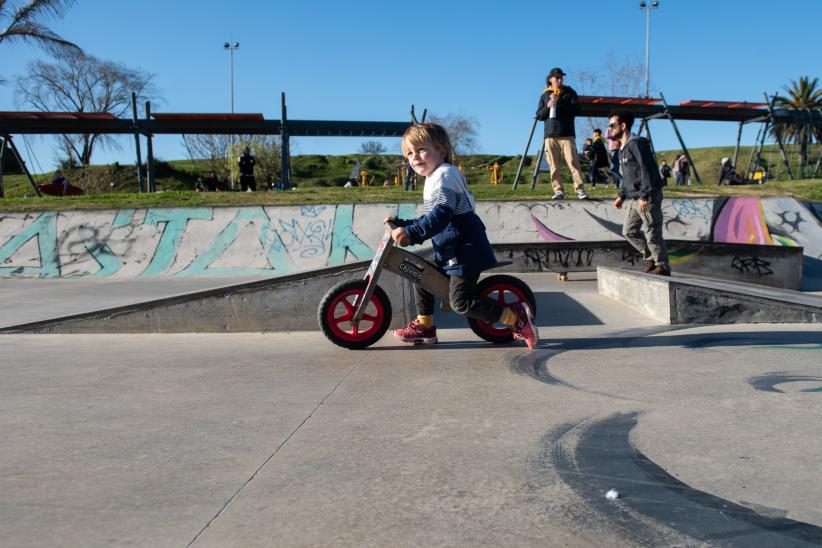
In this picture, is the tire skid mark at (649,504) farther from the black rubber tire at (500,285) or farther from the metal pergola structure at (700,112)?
the metal pergola structure at (700,112)

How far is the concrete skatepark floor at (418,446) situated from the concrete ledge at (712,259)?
4.71 m

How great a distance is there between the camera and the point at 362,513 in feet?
6.68

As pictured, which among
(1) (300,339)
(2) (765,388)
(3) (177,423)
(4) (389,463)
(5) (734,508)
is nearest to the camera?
(5) (734,508)

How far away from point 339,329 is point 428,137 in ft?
4.76

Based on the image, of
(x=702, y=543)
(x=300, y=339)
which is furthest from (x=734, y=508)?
(x=300, y=339)

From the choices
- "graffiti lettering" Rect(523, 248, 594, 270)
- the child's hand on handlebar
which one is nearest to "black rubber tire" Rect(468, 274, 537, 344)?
the child's hand on handlebar

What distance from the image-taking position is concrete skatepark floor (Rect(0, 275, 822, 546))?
6.40 ft

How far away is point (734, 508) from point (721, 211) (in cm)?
1127

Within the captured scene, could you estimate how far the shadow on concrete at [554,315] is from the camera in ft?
19.1

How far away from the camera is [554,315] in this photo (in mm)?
6230

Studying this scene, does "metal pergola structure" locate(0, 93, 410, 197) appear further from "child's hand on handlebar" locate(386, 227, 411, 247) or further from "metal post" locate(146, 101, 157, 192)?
"child's hand on handlebar" locate(386, 227, 411, 247)

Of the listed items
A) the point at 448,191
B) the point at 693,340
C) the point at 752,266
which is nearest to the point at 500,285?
the point at 448,191

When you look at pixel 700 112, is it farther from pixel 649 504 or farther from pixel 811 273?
pixel 649 504

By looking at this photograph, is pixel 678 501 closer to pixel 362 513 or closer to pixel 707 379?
pixel 362 513
